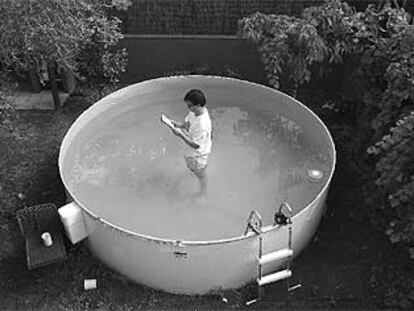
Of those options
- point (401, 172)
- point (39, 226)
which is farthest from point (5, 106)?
point (401, 172)

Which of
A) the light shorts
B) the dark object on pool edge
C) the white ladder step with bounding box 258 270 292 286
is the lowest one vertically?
the white ladder step with bounding box 258 270 292 286

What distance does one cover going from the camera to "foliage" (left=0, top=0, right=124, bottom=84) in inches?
249

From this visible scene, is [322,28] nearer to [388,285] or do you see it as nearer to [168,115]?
[168,115]

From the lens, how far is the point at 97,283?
589 cm

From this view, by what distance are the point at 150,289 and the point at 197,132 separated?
1.57 m

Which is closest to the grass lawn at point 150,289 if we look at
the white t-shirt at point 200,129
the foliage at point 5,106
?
the foliage at point 5,106

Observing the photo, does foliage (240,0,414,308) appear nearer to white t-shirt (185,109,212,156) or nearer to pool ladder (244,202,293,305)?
pool ladder (244,202,293,305)

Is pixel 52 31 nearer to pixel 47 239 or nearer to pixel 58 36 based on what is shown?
pixel 58 36

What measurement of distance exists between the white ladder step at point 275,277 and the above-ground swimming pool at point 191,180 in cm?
13

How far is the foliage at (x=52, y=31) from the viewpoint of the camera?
632 cm

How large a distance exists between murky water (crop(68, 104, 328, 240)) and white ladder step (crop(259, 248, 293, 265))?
1.84 ft

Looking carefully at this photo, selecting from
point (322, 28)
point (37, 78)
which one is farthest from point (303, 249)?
point (37, 78)

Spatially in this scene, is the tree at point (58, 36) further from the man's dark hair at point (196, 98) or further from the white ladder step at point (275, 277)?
the white ladder step at point (275, 277)

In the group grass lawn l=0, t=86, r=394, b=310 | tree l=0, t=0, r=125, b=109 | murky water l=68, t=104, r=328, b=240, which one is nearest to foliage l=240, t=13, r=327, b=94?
murky water l=68, t=104, r=328, b=240
